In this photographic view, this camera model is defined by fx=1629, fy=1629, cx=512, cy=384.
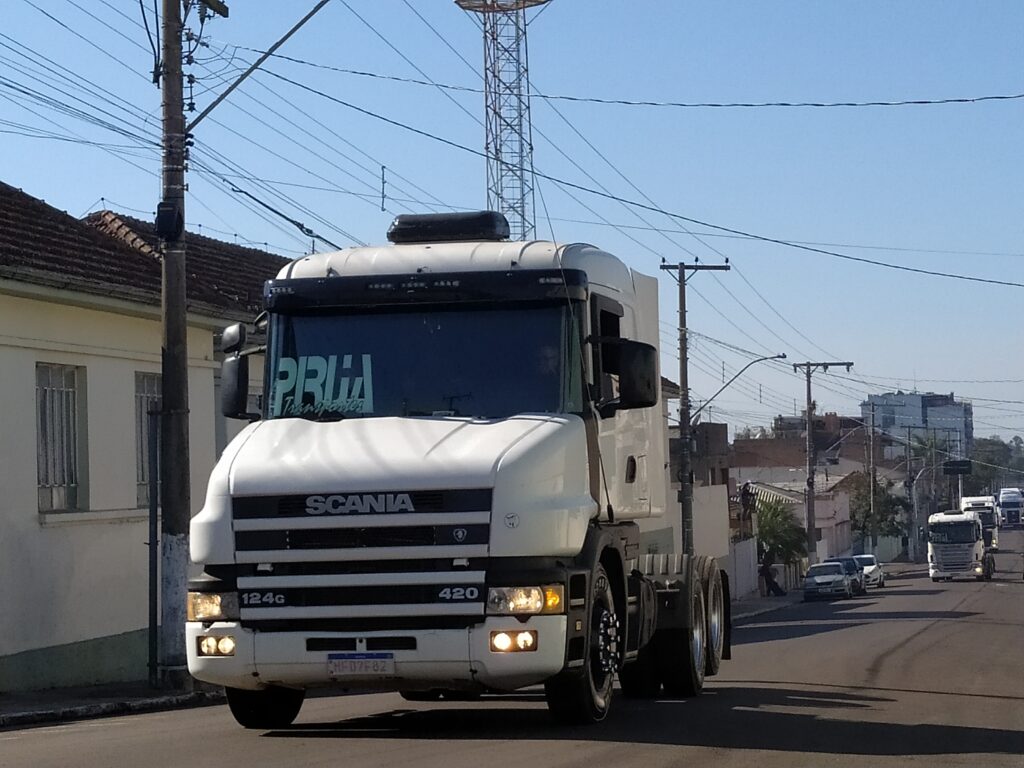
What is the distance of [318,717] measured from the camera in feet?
42.3

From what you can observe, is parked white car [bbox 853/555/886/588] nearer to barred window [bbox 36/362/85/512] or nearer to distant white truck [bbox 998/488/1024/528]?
barred window [bbox 36/362/85/512]

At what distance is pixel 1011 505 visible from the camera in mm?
131750

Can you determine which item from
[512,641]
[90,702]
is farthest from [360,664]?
[90,702]

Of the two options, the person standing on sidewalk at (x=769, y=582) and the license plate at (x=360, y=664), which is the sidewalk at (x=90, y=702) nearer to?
the license plate at (x=360, y=664)

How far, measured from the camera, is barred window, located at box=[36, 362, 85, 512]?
20.2 meters

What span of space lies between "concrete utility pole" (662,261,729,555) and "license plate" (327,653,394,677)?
2818 centimetres

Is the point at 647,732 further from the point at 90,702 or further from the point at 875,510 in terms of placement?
the point at 875,510

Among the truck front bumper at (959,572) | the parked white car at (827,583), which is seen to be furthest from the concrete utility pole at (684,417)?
the truck front bumper at (959,572)

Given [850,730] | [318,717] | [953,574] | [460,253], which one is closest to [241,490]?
[460,253]

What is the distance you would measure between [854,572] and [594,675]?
55274 millimetres

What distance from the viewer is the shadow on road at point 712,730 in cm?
1038

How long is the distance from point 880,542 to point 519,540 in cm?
10944

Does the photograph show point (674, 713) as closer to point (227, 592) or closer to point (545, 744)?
point (545, 744)

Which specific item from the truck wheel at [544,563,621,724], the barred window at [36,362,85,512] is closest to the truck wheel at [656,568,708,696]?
the truck wheel at [544,563,621,724]
